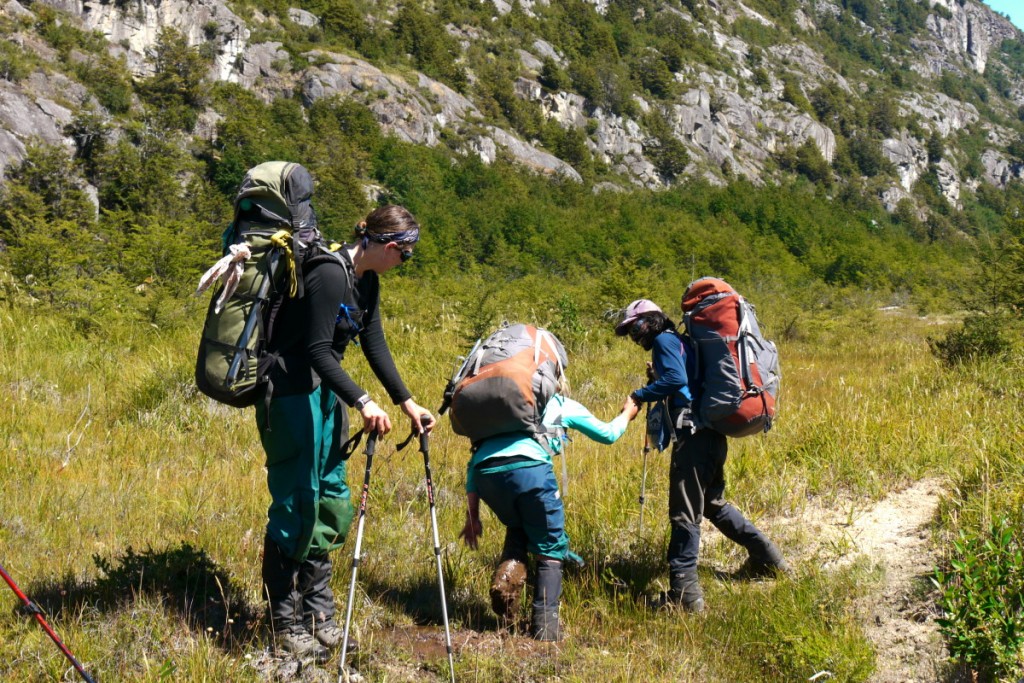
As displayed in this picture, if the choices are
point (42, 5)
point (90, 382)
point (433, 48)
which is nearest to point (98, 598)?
point (90, 382)

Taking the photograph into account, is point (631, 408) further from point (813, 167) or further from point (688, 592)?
point (813, 167)

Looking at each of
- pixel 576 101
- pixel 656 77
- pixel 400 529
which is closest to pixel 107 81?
pixel 576 101

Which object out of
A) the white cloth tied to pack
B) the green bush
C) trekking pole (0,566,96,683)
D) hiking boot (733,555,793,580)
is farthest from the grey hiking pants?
the green bush

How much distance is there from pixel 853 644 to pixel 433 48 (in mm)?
70116

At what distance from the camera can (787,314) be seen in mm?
16594

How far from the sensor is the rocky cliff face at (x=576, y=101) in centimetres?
5053

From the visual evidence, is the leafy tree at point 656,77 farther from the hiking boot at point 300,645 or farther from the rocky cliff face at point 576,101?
the hiking boot at point 300,645

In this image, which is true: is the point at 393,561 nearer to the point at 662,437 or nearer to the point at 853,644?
the point at 662,437

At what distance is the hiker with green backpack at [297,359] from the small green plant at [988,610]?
7.49 feet

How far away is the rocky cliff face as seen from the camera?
5053 cm

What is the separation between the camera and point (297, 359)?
2902 mm

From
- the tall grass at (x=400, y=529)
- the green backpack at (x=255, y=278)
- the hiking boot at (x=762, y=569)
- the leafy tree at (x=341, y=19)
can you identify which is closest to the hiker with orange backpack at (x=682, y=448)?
the tall grass at (x=400, y=529)

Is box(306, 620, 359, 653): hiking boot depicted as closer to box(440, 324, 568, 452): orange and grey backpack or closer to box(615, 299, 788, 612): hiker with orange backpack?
box(440, 324, 568, 452): orange and grey backpack

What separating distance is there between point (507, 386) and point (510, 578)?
2.96 ft
